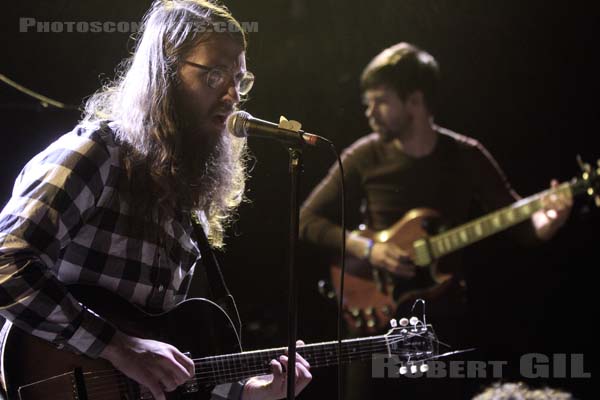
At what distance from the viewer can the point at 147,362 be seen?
6.38 ft

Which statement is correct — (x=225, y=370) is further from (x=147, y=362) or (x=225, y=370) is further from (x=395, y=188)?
(x=395, y=188)

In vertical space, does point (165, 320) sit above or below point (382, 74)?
below

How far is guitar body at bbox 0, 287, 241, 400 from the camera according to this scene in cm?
191

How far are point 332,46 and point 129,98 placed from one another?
1.37 metres

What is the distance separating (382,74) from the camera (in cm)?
343

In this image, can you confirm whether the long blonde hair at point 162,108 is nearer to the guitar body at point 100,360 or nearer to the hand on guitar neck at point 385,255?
the guitar body at point 100,360

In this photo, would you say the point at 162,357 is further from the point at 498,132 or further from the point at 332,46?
the point at 498,132

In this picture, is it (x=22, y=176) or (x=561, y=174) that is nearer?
(x=22, y=176)

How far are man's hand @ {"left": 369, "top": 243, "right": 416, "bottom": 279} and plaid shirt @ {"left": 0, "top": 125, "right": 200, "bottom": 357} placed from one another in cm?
129

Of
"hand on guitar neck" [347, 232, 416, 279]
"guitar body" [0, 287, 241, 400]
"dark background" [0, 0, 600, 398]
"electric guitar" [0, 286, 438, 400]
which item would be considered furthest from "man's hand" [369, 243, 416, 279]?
"guitar body" [0, 287, 241, 400]

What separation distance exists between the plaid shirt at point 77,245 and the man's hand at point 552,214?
186 cm

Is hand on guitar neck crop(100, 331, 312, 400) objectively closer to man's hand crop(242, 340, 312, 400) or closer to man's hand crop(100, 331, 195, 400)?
man's hand crop(100, 331, 195, 400)

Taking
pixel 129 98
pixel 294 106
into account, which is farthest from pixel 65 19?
pixel 294 106

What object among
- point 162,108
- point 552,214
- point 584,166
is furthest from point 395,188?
point 162,108
